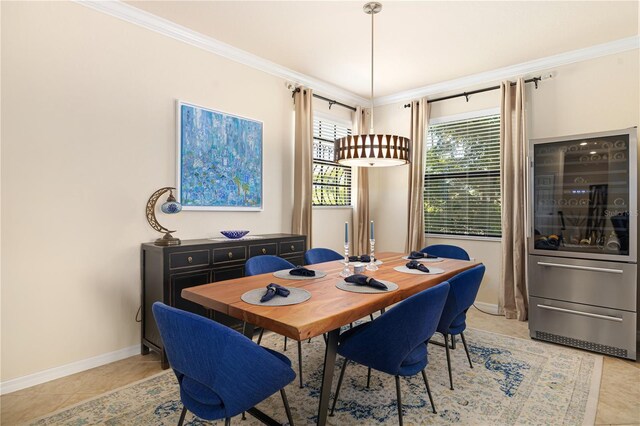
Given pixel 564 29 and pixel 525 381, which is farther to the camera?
pixel 564 29

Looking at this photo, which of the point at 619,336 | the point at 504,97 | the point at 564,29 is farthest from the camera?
the point at 504,97

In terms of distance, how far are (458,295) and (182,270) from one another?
82.9 inches

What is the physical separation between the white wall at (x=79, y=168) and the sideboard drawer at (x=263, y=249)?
56 cm

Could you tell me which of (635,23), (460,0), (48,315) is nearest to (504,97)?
(635,23)

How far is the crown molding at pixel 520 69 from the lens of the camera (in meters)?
3.61

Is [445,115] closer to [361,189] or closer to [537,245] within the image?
[361,189]

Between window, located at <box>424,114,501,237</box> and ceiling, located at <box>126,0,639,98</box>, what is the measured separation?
774 millimetres

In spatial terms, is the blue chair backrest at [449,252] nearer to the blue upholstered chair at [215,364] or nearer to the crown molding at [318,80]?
the crown molding at [318,80]

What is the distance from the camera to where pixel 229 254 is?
3293 mm

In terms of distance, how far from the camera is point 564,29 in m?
3.34

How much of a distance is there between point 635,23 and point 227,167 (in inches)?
156

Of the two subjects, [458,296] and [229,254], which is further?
[229,254]

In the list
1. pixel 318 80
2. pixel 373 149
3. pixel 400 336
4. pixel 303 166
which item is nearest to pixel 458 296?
pixel 400 336

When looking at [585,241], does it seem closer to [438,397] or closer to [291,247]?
[438,397]
